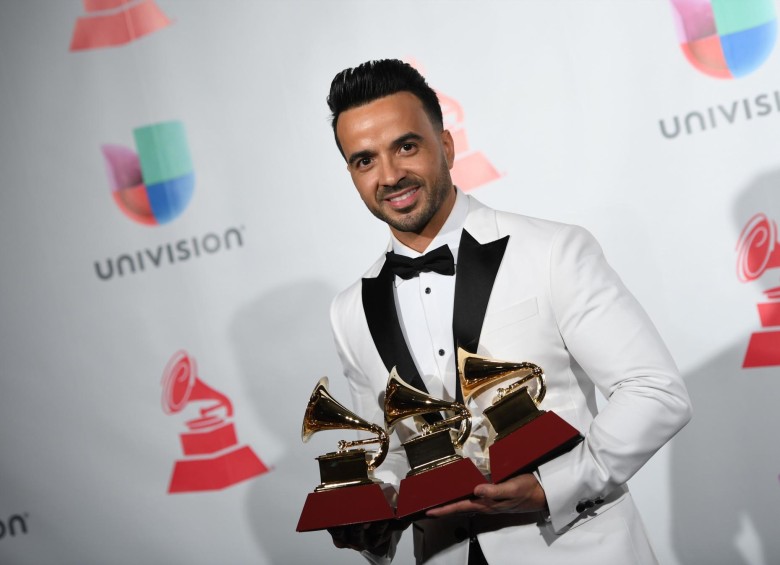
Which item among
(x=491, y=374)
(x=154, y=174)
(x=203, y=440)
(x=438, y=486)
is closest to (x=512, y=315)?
(x=491, y=374)

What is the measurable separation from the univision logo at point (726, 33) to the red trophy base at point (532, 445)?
71.8 inches

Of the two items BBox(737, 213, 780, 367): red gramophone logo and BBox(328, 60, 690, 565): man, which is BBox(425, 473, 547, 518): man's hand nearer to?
BBox(328, 60, 690, 565): man

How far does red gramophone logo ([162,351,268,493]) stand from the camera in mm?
3100

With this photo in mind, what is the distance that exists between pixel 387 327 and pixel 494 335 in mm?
259

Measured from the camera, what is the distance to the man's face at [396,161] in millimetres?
1788

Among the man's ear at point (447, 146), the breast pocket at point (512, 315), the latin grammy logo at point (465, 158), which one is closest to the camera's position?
the breast pocket at point (512, 315)

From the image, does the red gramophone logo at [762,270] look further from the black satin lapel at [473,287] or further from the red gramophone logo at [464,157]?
the black satin lapel at [473,287]

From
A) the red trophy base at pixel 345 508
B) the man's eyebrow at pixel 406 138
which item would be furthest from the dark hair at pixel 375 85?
the red trophy base at pixel 345 508

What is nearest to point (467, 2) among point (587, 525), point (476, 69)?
point (476, 69)

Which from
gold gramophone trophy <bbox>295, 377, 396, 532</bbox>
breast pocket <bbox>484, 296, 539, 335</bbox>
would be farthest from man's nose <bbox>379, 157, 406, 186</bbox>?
gold gramophone trophy <bbox>295, 377, 396, 532</bbox>

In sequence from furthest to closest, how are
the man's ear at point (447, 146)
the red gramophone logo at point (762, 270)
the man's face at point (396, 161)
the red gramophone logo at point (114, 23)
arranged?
the red gramophone logo at point (114, 23) → the red gramophone logo at point (762, 270) → the man's ear at point (447, 146) → the man's face at point (396, 161)

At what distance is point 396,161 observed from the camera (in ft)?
5.87

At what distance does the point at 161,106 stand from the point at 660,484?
7.60 feet

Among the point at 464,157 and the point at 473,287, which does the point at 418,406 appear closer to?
the point at 473,287
